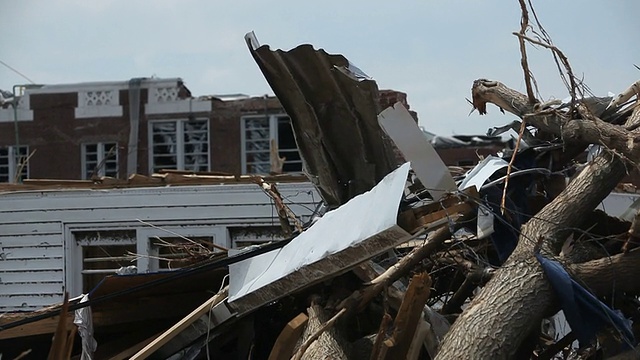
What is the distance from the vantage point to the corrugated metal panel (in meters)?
6.34

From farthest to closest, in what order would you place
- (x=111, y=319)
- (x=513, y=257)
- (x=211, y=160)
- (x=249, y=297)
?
(x=211, y=160), (x=111, y=319), (x=249, y=297), (x=513, y=257)

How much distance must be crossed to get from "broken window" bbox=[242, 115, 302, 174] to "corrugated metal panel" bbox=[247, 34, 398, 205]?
Result: 13379 millimetres

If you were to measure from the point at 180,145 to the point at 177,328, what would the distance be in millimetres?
16055

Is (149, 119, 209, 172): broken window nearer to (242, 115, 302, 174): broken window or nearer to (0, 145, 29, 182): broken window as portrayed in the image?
(242, 115, 302, 174): broken window

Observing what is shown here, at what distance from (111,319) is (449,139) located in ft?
69.4

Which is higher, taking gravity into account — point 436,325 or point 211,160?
point 211,160

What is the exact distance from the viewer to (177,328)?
613 cm

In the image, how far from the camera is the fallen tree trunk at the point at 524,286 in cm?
504

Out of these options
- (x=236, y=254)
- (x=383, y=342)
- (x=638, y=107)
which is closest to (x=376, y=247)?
(x=383, y=342)

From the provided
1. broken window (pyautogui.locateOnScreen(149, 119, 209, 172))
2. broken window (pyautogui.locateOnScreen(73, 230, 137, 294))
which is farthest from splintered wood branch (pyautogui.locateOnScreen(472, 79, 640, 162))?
broken window (pyautogui.locateOnScreen(149, 119, 209, 172))

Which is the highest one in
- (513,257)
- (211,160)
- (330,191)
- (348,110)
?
(211,160)

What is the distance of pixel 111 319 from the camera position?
673cm

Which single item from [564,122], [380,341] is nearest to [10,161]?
[564,122]

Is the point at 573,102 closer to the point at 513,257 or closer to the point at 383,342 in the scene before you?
the point at 513,257
